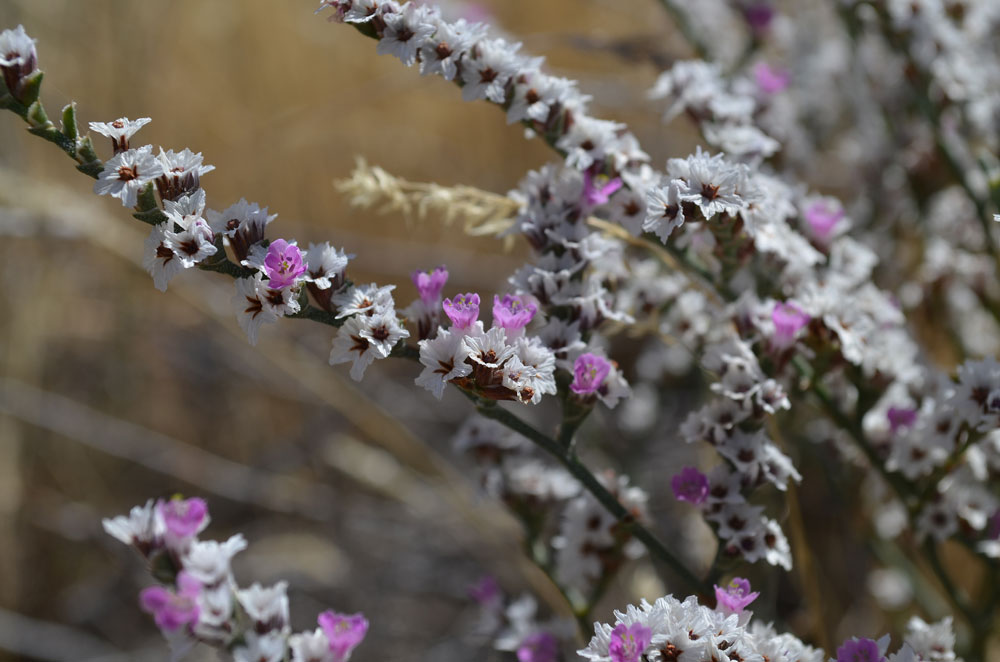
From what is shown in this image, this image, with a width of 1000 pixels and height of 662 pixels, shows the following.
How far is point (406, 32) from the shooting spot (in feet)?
2.73

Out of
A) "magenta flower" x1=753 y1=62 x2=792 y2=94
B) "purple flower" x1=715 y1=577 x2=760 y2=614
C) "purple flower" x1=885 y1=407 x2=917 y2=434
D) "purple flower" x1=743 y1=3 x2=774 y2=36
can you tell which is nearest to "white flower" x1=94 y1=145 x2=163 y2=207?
"purple flower" x1=715 y1=577 x2=760 y2=614

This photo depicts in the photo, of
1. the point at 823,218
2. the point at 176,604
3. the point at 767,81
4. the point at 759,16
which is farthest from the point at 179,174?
the point at 759,16

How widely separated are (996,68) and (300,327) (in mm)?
1793

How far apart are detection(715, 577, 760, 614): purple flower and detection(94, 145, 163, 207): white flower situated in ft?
1.92

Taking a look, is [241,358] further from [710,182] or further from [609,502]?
[710,182]

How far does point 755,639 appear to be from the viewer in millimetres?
735

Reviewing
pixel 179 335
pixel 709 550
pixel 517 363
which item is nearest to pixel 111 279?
pixel 179 335

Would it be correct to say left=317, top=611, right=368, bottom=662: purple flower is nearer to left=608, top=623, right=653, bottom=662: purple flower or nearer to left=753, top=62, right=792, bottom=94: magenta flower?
left=608, top=623, right=653, bottom=662: purple flower

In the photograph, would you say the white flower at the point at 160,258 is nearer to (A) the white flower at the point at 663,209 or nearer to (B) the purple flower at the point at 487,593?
(A) the white flower at the point at 663,209

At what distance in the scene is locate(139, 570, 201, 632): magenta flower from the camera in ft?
2.46

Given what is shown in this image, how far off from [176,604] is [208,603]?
0.09 ft

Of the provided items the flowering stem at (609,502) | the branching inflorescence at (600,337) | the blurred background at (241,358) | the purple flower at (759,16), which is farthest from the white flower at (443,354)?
the purple flower at (759,16)

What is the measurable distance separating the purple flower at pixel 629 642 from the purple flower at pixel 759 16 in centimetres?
119

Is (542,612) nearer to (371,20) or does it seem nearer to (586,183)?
(586,183)
